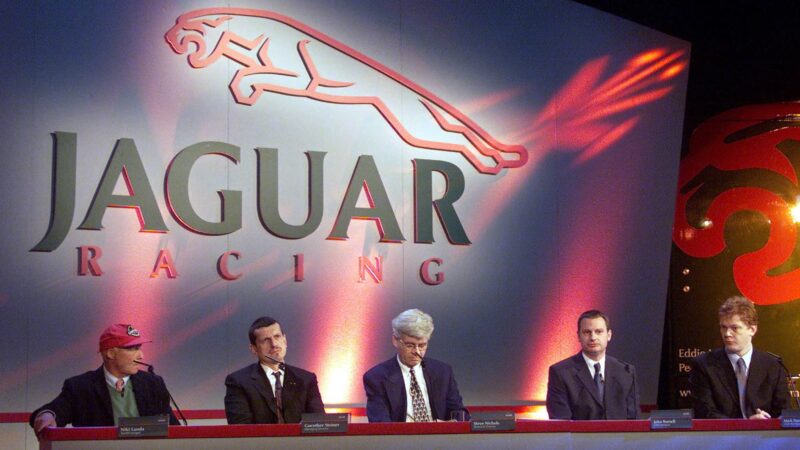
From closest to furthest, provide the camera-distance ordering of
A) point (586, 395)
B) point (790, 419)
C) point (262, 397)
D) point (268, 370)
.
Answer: point (790, 419)
point (262, 397)
point (268, 370)
point (586, 395)

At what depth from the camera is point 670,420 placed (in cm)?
347

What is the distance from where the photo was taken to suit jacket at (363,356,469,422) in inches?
180

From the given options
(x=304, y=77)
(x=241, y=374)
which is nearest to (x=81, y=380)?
(x=241, y=374)

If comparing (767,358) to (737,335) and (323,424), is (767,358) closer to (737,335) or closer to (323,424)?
(737,335)

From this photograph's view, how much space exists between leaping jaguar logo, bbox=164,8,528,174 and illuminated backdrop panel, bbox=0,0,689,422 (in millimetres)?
13

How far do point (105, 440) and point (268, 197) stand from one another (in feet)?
9.28

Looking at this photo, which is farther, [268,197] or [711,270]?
[711,270]

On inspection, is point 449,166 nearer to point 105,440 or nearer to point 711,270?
point 711,270

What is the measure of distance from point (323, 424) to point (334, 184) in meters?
2.88

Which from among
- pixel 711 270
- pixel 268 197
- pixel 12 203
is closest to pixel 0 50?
pixel 12 203

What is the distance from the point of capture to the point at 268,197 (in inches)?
232

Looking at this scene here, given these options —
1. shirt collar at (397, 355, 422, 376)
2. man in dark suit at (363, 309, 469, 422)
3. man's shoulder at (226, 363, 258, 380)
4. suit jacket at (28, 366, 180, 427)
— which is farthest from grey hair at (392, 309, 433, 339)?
suit jacket at (28, 366, 180, 427)

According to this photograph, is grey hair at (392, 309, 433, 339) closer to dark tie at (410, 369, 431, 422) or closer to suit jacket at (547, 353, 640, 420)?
dark tie at (410, 369, 431, 422)

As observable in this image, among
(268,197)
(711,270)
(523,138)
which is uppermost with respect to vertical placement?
(523,138)
